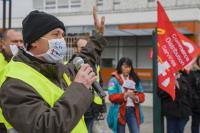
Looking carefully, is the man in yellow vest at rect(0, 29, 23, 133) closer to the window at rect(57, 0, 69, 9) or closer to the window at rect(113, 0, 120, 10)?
the window at rect(113, 0, 120, 10)

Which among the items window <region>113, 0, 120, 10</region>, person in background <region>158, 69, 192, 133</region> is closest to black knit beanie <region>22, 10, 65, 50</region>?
person in background <region>158, 69, 192, 133</region>

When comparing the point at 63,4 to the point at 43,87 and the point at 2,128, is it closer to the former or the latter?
the point at 2,128

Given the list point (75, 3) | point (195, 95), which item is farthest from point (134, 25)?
point (195, 95)

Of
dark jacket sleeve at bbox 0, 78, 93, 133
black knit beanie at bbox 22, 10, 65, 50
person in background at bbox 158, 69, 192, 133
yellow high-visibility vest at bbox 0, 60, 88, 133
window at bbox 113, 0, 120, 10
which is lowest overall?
person in background at bbox 158, 69, 192, 133

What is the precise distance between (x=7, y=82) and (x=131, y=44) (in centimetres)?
2101

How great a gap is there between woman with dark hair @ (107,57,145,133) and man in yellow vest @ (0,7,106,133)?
15.3ft

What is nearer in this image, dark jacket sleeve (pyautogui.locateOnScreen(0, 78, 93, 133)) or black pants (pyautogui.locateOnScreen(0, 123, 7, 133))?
dark jacket sleeve (pyautogui.locateOnScreen(0, 78, 93, 133))

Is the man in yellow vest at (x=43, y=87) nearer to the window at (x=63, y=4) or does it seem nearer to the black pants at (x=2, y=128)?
the black pants at (x=2, y=128)

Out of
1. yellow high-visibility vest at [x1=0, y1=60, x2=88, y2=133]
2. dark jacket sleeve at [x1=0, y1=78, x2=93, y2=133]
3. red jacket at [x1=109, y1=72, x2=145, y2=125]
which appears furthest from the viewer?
red jacket at [x1=109, y1=72, x2=145, y2=125]

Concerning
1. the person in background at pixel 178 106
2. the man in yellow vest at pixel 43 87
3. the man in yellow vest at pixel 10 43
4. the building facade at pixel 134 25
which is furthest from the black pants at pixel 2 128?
the building facade at pixel 134 25

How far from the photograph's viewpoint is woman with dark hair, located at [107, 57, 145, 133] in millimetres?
7359

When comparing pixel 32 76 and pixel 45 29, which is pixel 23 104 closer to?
pixel 32 76

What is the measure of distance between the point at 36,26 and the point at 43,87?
38 centimetres

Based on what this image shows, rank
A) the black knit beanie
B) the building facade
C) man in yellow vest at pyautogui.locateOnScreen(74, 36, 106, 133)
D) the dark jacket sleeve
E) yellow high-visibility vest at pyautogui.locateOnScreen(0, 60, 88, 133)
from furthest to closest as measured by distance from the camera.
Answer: the building facade, man in yellow vest at pyautogui.locateOnScreen(74, 36, 106, 133), the black knit beanie, yellow high-visibility vest at pyautogui.locateOnScreen(0, 60, 88, 133), the dark jacket sleeve
